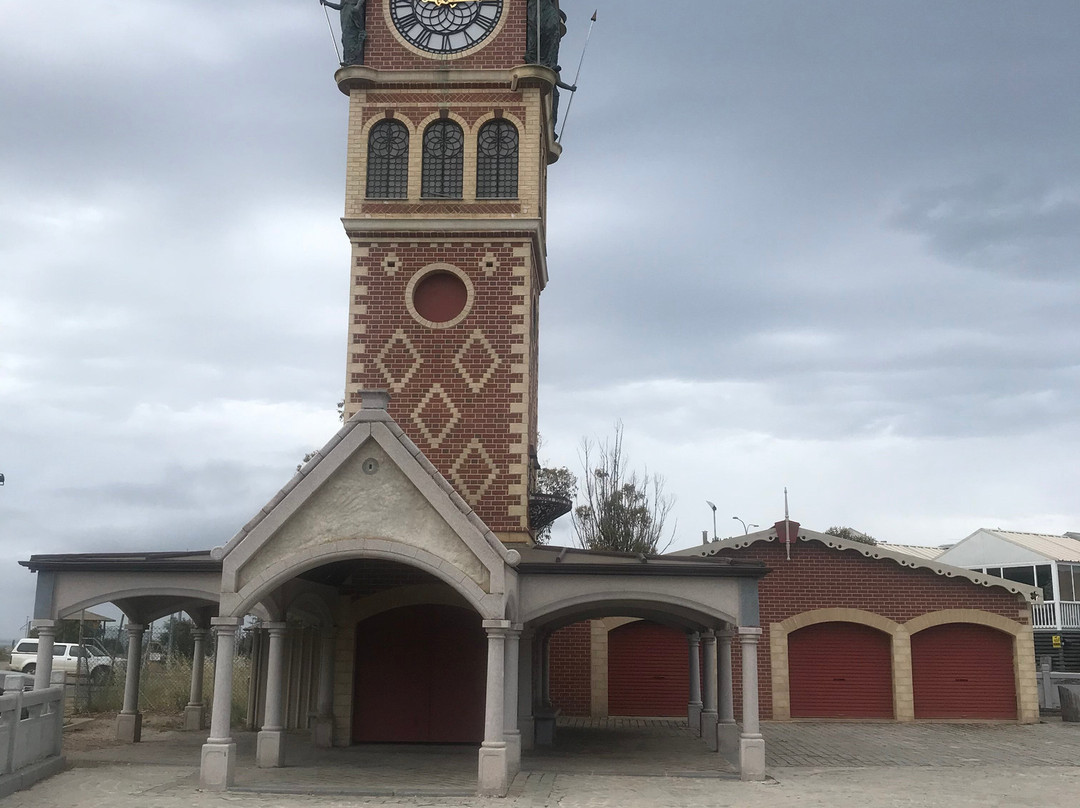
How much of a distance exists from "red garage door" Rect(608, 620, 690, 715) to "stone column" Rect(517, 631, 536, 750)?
8.13m


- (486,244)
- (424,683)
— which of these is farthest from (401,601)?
(486,244)

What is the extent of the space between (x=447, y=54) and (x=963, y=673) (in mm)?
19383

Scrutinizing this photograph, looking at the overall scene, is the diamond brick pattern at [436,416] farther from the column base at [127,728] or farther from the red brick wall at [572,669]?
the red brick wall at [572,669]

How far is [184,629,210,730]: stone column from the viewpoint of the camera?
79.8 feet

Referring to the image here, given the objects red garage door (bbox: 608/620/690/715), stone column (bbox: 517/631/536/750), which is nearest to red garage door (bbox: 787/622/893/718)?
red garage door (bbox: 608/620/690/715)

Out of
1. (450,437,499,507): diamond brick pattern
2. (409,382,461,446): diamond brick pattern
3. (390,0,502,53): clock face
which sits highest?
(390,0,502,53): clock face

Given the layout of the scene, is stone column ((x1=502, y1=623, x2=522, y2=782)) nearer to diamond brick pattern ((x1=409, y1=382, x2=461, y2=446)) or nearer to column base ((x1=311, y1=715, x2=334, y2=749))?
column base ((x1=311, y1=715, x2=334, y2=749))

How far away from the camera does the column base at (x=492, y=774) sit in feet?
50.3


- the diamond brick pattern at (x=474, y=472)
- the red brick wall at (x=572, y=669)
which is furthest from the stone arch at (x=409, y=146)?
the red brick wall at (x=572, y=669)

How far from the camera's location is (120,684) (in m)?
30.8

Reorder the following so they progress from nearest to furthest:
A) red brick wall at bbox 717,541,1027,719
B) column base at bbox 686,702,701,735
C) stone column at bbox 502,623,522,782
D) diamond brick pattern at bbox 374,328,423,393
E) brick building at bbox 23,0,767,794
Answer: brick building at bbox 23,0,767,794, stone column at bbox 502,623,522,782, diamond brick pattern at bbox 374,328,423,393, column base at bbox 686,702,701,735, red brick wall at bbox 717,541,1027,719

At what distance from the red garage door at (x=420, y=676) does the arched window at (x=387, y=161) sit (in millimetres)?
8427

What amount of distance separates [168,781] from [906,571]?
737 inches

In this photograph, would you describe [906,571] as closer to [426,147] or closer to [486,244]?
[486,244]
